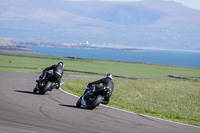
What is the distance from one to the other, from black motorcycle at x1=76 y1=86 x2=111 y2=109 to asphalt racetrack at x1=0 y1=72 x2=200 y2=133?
27 centimetres

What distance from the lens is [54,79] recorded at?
68.1 feet

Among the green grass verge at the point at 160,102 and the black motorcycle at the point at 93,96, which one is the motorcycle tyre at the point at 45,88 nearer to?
the green grass verge at the point at 160,102

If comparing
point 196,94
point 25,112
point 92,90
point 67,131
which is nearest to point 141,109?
point 92,90

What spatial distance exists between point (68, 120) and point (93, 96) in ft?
12.3

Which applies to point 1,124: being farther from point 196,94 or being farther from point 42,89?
point 196,94

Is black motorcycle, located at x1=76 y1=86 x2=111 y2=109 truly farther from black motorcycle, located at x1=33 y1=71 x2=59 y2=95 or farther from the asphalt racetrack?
black motorcycle, located at x1=33 y1=71 x2=59 y2=95

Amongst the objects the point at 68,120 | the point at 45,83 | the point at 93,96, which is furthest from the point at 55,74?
the point at 68,120

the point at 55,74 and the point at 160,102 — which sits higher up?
the point at 55,74

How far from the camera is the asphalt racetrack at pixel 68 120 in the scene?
39.1 ft

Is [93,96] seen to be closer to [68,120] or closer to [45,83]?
[68,120]

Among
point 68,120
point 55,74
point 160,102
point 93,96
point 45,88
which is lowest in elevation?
point 160,102

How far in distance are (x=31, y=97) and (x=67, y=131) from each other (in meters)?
7.85

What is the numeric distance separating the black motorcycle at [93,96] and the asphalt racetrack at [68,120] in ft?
0.89

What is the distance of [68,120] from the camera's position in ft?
44.2
